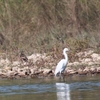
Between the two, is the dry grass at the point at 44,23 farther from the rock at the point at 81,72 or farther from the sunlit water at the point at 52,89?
the sunlit water at the point at 52,89

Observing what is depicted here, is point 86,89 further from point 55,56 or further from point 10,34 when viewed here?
point 10,34

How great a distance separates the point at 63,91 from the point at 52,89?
1.68 ft

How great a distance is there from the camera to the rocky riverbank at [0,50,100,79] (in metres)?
19.3

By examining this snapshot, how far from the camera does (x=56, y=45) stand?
869 inches

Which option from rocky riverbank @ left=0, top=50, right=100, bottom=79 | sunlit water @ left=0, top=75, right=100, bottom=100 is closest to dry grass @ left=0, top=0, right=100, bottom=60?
rocky riverbank @ left=0, top=50, right=100, bottom=79

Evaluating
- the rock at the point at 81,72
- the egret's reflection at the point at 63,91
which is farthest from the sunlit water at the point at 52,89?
the rock at the point at 81,72

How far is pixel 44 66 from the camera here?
20.6 metres

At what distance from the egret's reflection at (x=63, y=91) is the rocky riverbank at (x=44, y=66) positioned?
96.7 inches

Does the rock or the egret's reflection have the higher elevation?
the rock

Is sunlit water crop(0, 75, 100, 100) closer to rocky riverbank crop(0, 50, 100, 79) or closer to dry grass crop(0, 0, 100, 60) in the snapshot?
rocky riverbank crop(0, 50, 100, 79)

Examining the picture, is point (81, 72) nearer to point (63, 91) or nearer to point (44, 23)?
point (63, 91)

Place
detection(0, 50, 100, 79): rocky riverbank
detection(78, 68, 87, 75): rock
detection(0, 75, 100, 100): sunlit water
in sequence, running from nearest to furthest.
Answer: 1. detection(0, 75, 100, 100): sunlit water
2. detection(78, 68, 87, 75): rock
3. detection(0, 50, 100, 79): rocky riverbank

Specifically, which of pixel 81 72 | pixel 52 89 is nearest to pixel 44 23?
pixel 81 72

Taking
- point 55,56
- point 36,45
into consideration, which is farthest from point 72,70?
point 36,45
